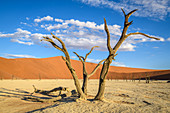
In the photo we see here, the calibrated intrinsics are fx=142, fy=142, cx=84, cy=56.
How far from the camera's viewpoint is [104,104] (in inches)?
236

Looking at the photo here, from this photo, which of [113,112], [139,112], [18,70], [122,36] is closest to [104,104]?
[113,112]

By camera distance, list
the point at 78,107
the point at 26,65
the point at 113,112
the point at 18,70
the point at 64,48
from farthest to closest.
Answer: the point at 26,65 < the point at 18,70 < the point at 64,48 < the point at 78,107 < the point at 113,112

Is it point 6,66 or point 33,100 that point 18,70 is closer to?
point 6,66

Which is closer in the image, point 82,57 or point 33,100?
point 33,100

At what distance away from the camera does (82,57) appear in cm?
1042

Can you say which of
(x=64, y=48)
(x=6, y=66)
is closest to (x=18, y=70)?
(x=6, y=66)

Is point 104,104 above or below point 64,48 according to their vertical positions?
below

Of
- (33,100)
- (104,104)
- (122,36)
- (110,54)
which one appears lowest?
(33,100)

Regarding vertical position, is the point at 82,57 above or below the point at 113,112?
above

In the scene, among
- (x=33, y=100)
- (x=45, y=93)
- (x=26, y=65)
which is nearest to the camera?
(x=33, y=100)

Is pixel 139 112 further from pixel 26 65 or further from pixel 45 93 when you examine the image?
pixel 26 65

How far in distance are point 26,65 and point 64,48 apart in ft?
192

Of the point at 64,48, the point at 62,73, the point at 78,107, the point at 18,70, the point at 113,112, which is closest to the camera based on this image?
the point at 113,112

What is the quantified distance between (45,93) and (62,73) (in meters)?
56.1
